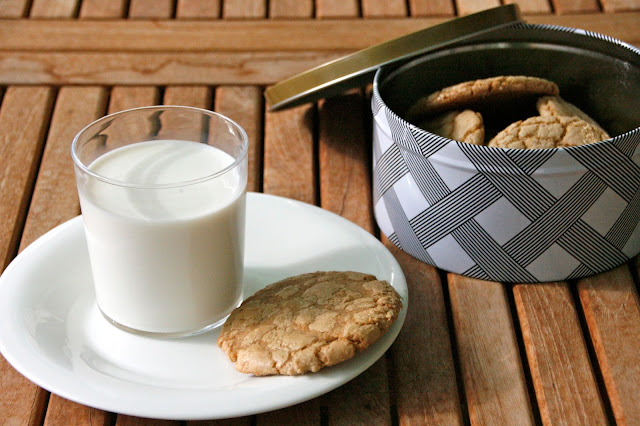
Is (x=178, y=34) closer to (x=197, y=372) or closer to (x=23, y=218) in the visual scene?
(x=23, y=218)

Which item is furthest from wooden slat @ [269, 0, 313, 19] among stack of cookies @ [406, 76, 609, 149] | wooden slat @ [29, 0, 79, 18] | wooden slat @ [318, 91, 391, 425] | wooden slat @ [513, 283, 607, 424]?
wooden slat @ [513, 283, 607, 424]

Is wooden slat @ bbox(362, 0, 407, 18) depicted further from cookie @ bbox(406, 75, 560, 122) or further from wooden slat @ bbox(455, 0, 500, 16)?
cookie @ bbox(406, 75, 560, 122)

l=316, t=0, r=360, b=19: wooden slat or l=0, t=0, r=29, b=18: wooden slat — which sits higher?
l=316, t=0, r=360, b=19: wooden slat

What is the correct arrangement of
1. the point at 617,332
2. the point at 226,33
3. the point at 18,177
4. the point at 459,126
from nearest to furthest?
the point at 617,332 → the point at 459,126 → the point at 18,177 → the point at 226,33

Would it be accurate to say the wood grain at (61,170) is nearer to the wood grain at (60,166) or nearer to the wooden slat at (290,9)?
the wood grain at (60,166)

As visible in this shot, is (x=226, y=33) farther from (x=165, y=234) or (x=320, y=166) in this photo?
(x=165, y=234)

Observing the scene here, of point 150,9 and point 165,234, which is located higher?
point 165,234

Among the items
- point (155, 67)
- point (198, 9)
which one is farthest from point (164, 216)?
point (198, 9)
